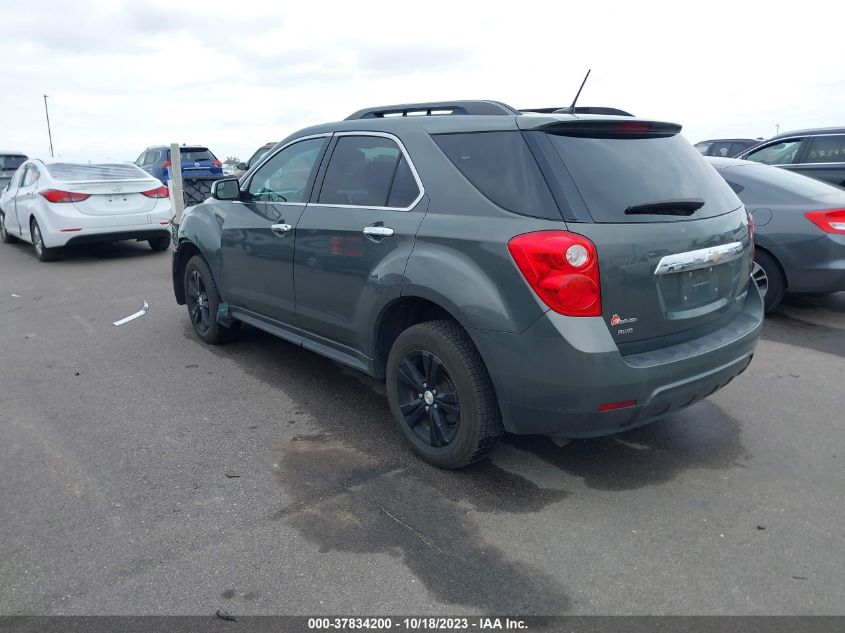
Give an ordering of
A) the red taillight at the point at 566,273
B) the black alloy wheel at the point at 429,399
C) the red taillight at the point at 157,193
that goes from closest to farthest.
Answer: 1. the red taillight at the point at 566,273
2. the black alloy wheel at the point at 429,399
3. the red taillight at the point at 157,193

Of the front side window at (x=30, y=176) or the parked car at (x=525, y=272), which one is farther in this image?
the front side window at (x=30, y=176)

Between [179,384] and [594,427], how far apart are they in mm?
3200

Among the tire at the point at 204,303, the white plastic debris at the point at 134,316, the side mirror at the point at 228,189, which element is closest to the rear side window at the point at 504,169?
the side mirror at the point at 228,189

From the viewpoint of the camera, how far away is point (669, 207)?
129 inches

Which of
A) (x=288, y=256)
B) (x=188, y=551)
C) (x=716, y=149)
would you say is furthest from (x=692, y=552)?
(x=716, y=149)

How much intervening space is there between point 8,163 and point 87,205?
10004mm

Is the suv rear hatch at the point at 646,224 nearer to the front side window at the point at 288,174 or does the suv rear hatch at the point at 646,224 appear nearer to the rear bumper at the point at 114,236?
the front side window at the point at 288,174

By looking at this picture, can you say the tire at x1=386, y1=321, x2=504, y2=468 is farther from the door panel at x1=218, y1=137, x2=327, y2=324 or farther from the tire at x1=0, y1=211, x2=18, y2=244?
the tire at x1=0, y1=211, x2=18, y2=244

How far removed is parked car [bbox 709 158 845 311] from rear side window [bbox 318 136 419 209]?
405 centimetres

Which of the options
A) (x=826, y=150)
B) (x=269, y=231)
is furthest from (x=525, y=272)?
(x=826, y=150)

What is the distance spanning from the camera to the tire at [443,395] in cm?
327

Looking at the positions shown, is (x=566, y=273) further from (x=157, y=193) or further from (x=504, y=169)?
(x=157, y=193)

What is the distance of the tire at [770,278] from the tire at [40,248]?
32.2 feet

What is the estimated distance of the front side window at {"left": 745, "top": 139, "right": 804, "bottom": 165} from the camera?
9.63m
